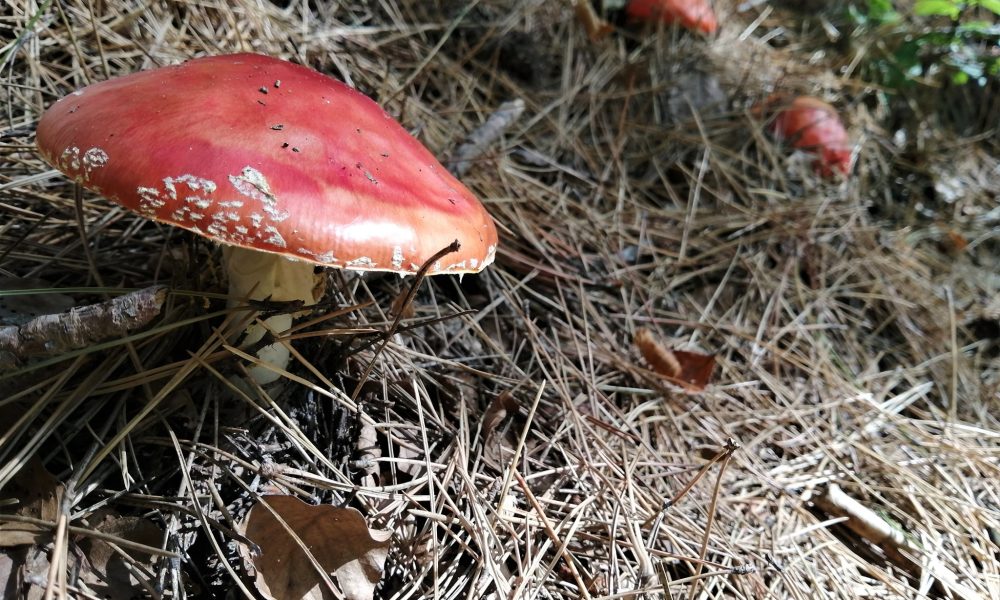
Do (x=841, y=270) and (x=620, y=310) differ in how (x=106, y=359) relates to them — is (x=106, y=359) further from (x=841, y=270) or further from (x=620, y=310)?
(x=841, y=270)

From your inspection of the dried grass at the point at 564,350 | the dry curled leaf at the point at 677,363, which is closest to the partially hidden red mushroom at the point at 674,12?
the dried grass at the point at 564,350

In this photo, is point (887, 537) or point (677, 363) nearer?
point (887, 537)

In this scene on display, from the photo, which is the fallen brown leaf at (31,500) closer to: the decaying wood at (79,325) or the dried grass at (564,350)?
the dried grass at (564,350)

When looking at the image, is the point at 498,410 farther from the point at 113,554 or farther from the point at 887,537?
the point at 887,537

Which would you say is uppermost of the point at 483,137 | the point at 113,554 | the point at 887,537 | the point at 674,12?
the point at 674,12

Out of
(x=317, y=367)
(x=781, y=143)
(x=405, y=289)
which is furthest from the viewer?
(x=781, y=143)

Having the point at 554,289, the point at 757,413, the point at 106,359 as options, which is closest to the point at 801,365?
the point at 757,413

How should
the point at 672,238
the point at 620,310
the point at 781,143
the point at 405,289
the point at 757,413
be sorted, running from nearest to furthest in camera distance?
the point at 405,289
the point at 757,413
the point at 620,310
the point at 672,238
the point at 781,143

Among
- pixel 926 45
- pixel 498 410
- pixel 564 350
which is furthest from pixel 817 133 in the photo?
pixel 498 410
